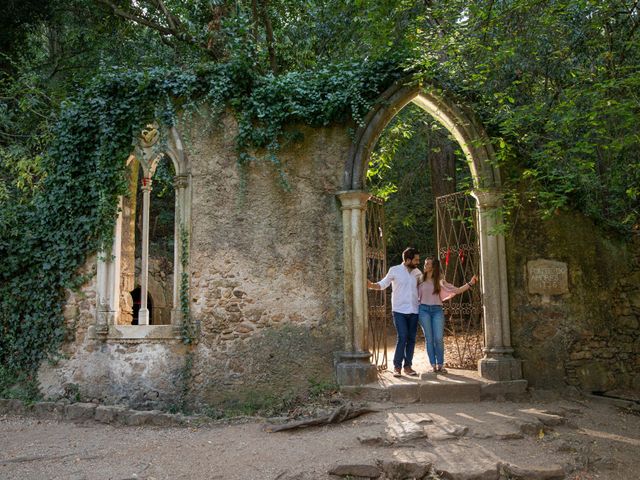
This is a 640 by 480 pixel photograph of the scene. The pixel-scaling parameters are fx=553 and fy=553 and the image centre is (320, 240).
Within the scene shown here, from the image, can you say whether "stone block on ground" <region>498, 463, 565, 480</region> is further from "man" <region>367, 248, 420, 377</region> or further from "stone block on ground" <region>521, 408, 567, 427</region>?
"man" <region>367, 248, 420, 377</region>

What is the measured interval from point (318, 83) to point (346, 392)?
3737mm

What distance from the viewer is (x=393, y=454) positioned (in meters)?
4.52

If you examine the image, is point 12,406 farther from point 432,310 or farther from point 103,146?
point 432,310

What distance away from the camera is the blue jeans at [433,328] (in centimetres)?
682

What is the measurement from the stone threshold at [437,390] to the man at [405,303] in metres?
0.41

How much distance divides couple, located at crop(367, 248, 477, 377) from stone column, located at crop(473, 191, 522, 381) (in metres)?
0.32

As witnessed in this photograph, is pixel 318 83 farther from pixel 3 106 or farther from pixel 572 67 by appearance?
pixel 3 106

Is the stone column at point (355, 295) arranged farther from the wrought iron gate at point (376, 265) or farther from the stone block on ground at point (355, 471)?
the stone block on ground at point (355, 471)

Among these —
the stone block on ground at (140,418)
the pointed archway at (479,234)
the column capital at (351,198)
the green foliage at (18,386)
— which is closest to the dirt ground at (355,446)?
the stone block on ground at (140,418)

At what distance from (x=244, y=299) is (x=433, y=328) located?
2.34 m

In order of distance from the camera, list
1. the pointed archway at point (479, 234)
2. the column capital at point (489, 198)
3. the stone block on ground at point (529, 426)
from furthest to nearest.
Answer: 1. the column capital at point (489, 198)
2. the pointed archway at point (479, 234)
3. the stone block on ground at point (529, 426)

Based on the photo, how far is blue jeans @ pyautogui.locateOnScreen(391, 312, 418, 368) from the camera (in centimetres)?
670

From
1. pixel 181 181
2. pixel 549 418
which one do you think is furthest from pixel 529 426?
pixel 181 181

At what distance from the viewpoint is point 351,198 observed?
6.67 m
